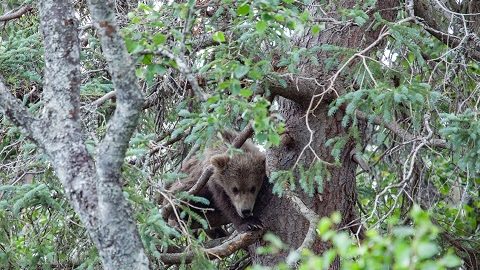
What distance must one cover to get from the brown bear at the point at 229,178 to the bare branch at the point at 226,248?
0.76 m

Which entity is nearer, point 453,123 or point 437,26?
point 453,123

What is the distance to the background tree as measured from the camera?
Result: 4.64 metres

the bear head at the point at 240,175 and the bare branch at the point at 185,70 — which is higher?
the bare branch at the point at 185,70

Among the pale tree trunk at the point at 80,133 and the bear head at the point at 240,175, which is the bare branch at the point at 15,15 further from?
the pale tree trunk at the point at 80,133

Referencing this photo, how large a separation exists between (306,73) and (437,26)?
1.28 meters

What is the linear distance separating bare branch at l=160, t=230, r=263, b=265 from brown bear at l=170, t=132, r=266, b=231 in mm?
Answer: 762

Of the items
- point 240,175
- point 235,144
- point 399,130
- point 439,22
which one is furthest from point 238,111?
point 240,175

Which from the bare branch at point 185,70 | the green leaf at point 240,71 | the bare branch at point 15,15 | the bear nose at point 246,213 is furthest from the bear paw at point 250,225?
the bare branch at point 185,70

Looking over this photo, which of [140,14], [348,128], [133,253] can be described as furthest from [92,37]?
[133,253]

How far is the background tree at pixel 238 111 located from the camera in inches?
183

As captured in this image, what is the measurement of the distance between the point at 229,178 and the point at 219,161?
0.30 meters

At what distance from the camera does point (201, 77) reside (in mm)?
6387

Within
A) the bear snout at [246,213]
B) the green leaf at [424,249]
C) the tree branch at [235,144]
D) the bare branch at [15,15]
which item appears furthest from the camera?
the bear snout at [246,213]

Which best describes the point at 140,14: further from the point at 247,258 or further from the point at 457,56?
the point at 247,258
